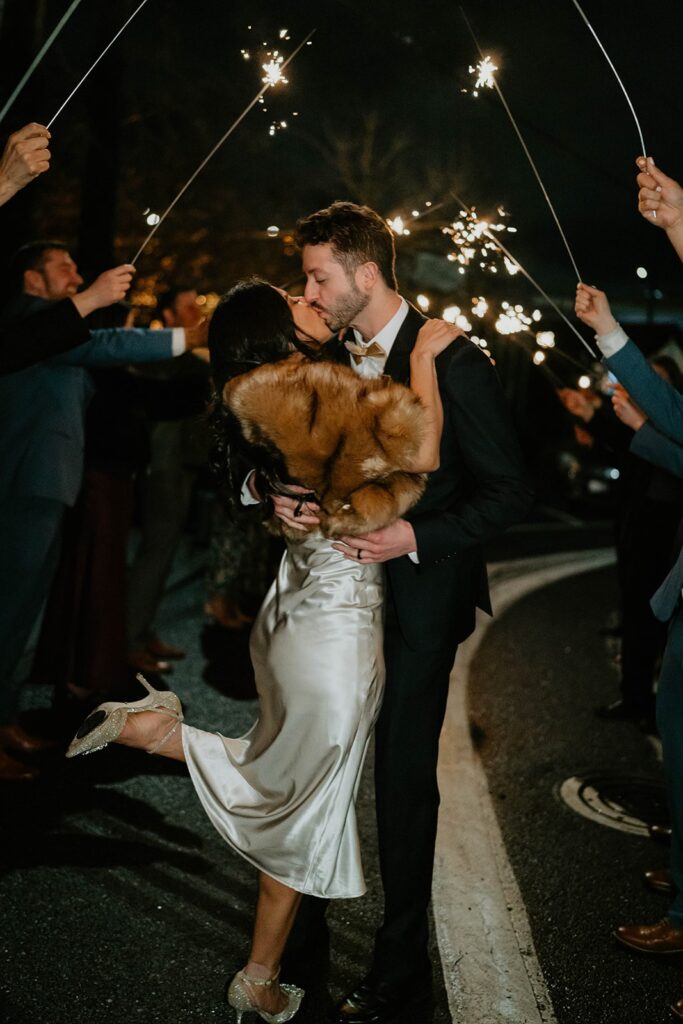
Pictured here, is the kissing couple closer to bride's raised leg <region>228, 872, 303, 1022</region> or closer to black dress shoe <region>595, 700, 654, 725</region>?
bride's raised leg <region>228, 872, 303, 1022</region>

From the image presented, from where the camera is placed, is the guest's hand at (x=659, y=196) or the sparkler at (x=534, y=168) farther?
the sparkler at (x=534, y=168)

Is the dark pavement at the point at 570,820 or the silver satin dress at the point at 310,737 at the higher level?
the silver satin dress at the point at 310,737

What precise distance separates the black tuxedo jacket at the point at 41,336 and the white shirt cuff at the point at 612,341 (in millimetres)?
2416

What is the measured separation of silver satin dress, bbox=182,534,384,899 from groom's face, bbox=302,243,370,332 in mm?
812

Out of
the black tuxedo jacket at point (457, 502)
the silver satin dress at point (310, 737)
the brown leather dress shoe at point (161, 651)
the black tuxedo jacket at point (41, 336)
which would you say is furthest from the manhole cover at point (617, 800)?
the black tuxedo jacket at point (41, 336)

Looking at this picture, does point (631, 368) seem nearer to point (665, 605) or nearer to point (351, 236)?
point (665, 605)

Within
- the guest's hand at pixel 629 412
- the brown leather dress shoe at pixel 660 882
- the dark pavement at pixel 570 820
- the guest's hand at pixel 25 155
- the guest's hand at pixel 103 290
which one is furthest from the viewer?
the guest's hand at pixel 103 290

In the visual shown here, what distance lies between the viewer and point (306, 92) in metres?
4.13

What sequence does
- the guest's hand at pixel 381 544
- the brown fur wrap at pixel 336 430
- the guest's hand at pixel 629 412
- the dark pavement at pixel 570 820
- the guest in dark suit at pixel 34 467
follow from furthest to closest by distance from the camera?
the guest in dark suit at pixel 34 467
the guest's hand at pixel 629 412
the dark pavement at pixel 570 820
the guest's hand at pixel 381 544
the brown fur wrap at pixel 336 430

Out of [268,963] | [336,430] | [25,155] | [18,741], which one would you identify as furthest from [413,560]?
[18,741]

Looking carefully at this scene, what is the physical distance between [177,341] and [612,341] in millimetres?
2621

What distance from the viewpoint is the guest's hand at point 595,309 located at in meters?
3.73

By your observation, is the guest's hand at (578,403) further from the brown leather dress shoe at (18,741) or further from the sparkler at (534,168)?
the brown leather dress shoe at (18,741)

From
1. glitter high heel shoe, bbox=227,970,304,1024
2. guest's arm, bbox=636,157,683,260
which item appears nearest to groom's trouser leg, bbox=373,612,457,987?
glitter high heel shoe, bbox=227,970,304,1024
